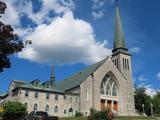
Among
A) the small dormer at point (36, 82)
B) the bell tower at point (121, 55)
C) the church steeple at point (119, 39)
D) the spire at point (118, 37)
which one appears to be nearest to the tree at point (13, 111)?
the small dormer at point (36, 82)

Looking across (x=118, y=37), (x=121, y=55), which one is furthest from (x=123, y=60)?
(x=118, y=37)

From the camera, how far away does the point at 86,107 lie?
2682 inches

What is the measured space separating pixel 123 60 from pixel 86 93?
76.5 ft

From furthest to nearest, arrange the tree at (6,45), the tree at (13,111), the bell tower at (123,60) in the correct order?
the bell tower at (123,60) → the tree at (13,111) → the tree at (6,45)

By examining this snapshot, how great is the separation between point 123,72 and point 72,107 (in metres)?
24.2

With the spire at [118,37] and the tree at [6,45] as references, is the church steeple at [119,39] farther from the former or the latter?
the tree at [6,45]

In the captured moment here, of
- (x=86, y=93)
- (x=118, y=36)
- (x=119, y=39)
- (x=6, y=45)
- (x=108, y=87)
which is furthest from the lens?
(x=118, y=36)

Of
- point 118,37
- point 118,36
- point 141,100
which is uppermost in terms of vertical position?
point 118,36

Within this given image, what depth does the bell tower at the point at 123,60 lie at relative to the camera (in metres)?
78.2

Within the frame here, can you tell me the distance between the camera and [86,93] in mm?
69375

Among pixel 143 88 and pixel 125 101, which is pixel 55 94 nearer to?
pixel 125 101

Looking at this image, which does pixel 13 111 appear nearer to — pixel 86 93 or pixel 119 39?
pixel 86 93

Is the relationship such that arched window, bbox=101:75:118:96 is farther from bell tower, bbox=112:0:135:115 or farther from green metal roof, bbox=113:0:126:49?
green metal roof, bbox=113:0:126:49

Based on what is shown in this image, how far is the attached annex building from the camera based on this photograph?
62844mm
